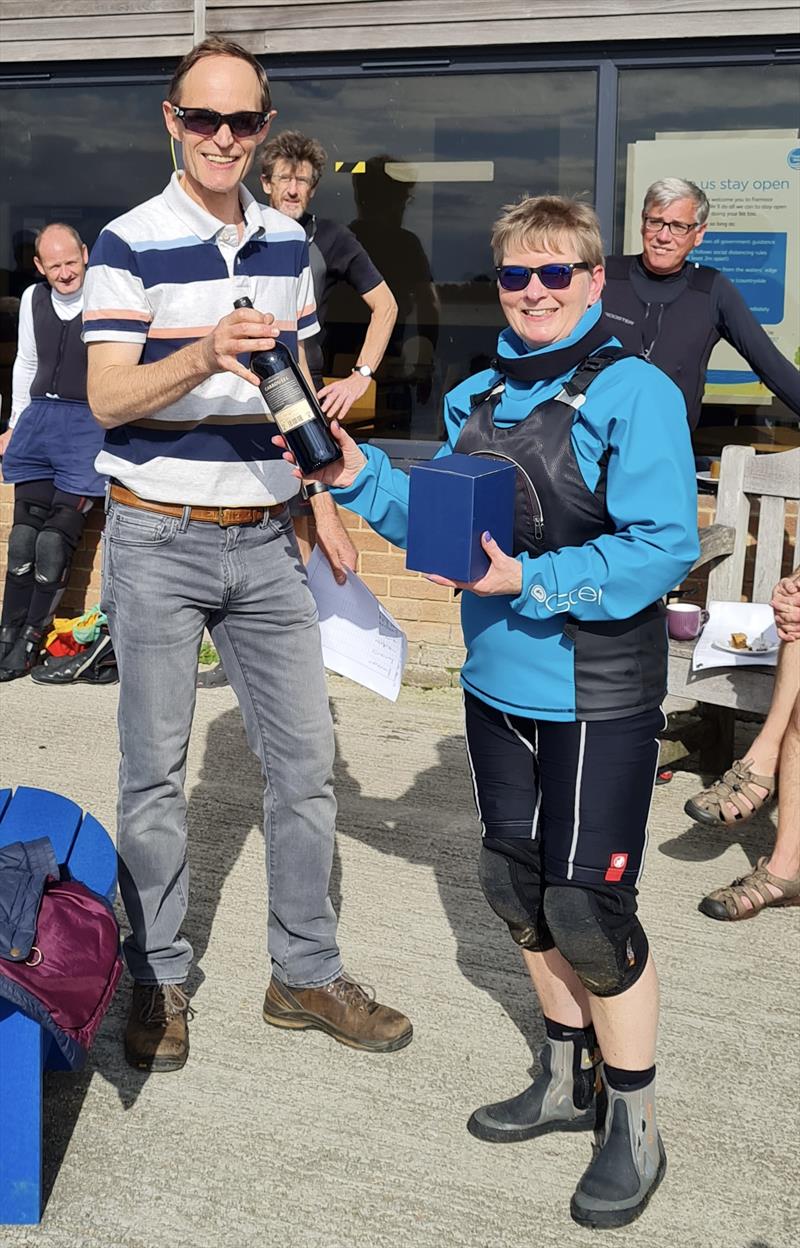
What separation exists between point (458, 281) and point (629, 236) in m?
0.84

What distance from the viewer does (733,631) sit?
506cm

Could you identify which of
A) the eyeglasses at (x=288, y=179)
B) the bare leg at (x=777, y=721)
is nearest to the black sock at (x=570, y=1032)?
the bare leg at (x=777, y=721)

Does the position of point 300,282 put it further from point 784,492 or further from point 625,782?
point 784,492

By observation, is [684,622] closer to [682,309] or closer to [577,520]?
[682,309]

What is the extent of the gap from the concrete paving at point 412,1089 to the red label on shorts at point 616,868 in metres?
0.72

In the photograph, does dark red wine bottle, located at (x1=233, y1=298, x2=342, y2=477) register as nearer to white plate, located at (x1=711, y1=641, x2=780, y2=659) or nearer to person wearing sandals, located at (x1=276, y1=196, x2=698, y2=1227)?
person wearing sandals, located at (x1=276, y1=196, x2=698, y2=1227)

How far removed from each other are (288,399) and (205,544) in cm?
54

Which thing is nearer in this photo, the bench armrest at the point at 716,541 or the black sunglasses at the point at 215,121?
the black sunglasses at the point at 215,121

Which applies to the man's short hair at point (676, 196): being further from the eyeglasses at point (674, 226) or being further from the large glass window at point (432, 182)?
the large glass window at point (432, 182)

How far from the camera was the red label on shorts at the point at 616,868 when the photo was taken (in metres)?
2.97

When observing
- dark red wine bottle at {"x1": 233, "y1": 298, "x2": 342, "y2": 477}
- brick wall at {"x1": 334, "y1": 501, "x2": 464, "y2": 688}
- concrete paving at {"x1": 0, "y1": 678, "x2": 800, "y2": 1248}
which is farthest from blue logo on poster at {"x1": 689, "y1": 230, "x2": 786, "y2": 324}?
dark red wine bottle at {"x1": 233, "y1": 298, "x2": 342, "y2": 477}

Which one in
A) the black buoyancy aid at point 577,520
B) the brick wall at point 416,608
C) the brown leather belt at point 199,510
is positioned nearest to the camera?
the black buoyancy aid at point 577,520

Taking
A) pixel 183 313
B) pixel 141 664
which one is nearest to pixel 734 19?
pixel 183 313

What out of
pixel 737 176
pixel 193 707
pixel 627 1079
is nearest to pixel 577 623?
pixel 627 1079
